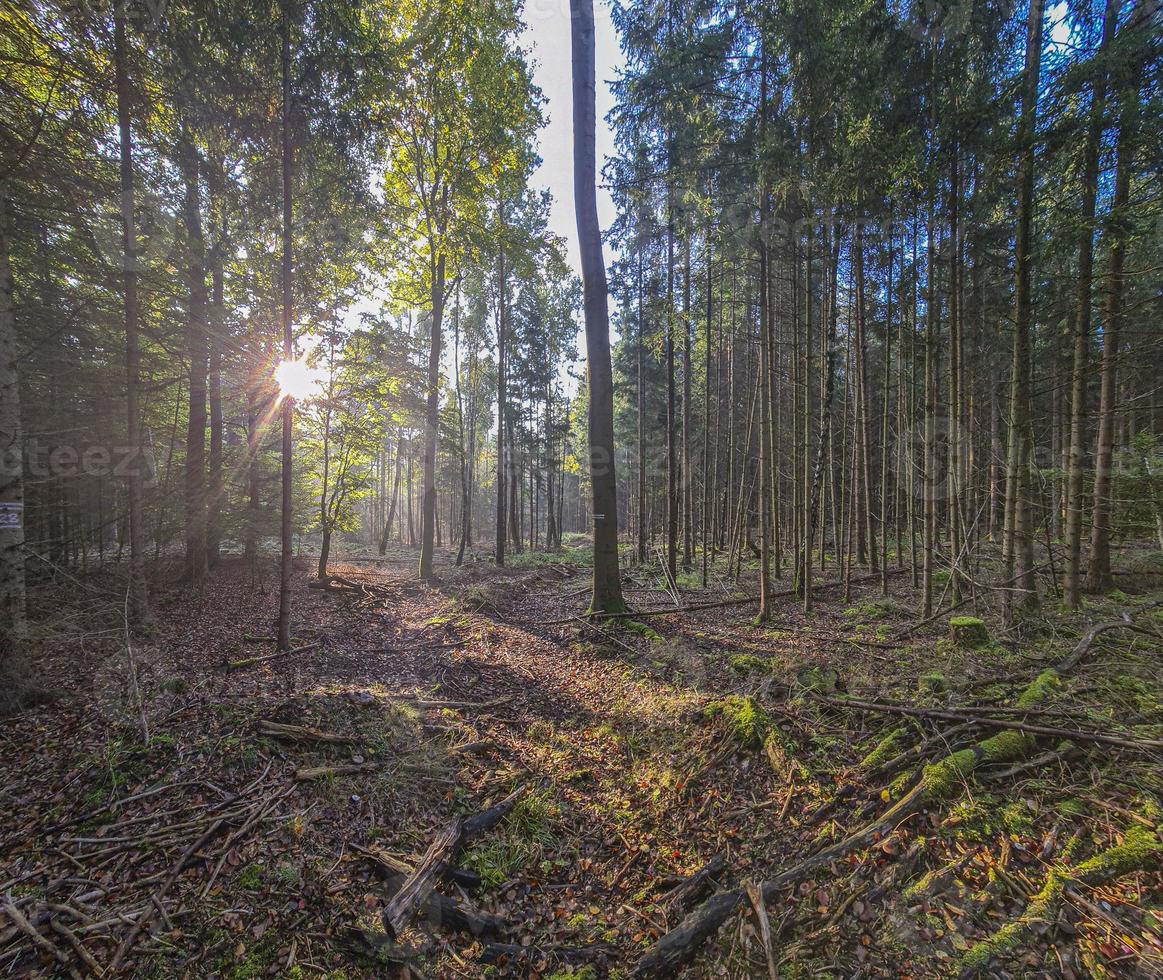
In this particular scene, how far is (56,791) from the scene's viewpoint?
10.9ft

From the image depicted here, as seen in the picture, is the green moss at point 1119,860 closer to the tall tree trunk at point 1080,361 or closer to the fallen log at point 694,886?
the fallen log at point 694,886

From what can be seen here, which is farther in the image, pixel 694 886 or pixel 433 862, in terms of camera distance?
pixel 433 862

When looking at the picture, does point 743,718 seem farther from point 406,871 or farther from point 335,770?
point 335,770

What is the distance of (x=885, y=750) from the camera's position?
141 inches

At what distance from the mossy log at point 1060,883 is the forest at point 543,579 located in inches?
1.2

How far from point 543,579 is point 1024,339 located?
41.4 feet

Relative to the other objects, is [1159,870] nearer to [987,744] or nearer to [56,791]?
[987,744]

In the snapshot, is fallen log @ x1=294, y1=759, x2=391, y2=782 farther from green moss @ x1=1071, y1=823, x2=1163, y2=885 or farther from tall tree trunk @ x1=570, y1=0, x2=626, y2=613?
green moss @ x1=1071, y1=823, x2=1163, y2=885

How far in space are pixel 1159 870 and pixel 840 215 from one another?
9.44m

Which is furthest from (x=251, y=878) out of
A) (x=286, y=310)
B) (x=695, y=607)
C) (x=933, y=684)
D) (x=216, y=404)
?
(x=216, y=404)

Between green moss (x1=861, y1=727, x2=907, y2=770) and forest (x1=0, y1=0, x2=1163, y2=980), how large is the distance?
4cm

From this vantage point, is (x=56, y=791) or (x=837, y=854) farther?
(x=56, y=791)

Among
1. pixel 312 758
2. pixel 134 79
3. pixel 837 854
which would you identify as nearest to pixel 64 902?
pixel 312 758

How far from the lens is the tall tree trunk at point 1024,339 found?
654 cm
